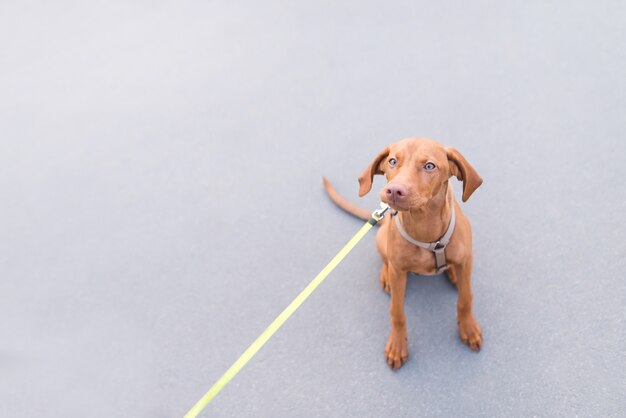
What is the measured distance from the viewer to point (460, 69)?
3.41 meters

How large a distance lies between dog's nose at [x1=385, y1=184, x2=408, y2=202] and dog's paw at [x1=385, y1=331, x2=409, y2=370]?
0.80m

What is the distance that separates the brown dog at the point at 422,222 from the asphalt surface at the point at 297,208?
0.39ft

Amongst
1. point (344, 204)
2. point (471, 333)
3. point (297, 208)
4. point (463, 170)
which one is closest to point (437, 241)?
point (463, 170)

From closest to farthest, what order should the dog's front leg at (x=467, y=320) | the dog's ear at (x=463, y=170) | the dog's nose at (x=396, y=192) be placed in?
1. the dog's nose at (x=396, y=192)
2. the dog's ear at (x=463, y=170)
3. the dog's front leg at (x=467, y=320)

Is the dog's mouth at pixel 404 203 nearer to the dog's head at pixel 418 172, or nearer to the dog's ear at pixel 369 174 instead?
the dog's head at pixel 418 172

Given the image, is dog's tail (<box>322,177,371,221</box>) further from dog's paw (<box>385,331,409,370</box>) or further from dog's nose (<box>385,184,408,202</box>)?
dog's nose (<box>385,184,408,202</box>)

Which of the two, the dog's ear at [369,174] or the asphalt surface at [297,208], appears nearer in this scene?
the dog's ear at [369,174]

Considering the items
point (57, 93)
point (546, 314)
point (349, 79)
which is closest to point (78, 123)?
point (57, 93)

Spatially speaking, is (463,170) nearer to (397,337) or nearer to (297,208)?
(397,337)

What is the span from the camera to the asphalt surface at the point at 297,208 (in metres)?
2.36

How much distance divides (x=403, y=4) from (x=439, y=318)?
2337 millimetres

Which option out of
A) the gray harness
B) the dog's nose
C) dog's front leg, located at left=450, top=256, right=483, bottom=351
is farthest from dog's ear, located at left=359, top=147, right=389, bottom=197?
dog's front leg, located at left=450, top=256, right=483, bottom=351

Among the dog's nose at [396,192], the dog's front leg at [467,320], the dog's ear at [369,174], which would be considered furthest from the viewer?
the dog's front leg at [467,320]

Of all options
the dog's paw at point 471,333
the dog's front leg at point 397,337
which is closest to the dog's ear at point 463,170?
the dog's front leg at point 397,337
